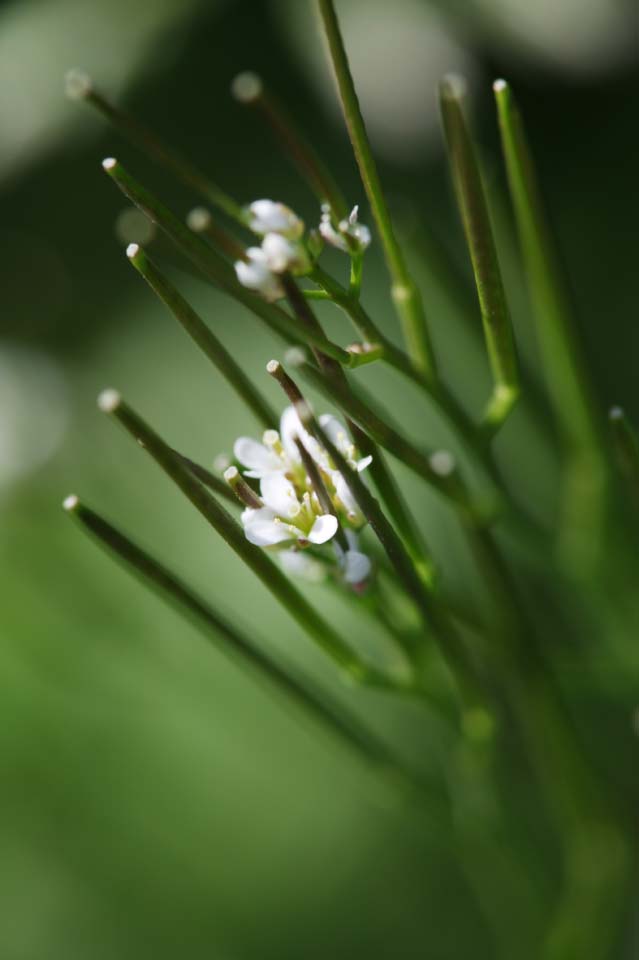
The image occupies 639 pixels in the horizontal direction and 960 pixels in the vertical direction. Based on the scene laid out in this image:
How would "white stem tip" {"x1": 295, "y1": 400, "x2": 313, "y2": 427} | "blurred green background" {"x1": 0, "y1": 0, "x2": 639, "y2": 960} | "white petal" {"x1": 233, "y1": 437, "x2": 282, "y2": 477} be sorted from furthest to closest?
"blurred green background" {"x1": 0, "y1": 0, "x2": 639, "y2": 960}
"white petal" {"x1": 233, "y1": 437, "x2": 282, "y2": 477}
"white stem tip" {"x1": 295, "y1": 400, "x2": 313, "y2": 427}

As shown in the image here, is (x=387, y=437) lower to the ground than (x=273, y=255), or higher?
lower

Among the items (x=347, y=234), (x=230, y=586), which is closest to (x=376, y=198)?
(x=347, y=234)

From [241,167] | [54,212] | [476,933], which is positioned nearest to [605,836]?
[476,933]

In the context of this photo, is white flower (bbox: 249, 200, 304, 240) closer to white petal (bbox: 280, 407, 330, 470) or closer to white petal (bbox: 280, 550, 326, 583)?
white petal (bbox: 280, 407, 330, 470)

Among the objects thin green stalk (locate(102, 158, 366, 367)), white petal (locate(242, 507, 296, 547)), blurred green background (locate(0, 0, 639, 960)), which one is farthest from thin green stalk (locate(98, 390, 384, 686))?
blurred green background (locate(0, 0, 639, 960))

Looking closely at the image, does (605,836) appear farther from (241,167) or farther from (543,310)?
(241,167)

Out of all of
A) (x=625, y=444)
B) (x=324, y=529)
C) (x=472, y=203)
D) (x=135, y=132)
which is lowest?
(x=625, y=444)

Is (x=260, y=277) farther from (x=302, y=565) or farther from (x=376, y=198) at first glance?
(x=302, y=565)
